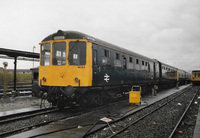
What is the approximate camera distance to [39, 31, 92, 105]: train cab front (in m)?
7.98

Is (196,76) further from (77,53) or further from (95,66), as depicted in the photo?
(77,53)

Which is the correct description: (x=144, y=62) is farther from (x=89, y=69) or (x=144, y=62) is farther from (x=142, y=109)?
(x=89, y=69)

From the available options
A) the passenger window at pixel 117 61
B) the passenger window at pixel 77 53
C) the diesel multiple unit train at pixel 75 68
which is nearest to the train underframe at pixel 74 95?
the diesel multiple unit train at pixel 75 68

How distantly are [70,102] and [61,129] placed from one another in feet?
8.95

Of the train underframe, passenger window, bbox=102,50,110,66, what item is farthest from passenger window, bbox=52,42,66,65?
passenger window, bbox=102,50,110,66

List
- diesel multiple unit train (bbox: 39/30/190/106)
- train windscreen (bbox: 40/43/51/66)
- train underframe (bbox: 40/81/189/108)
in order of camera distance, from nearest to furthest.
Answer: train underframe (bbox: 40/81/189/108) < diesel multiple unit train (bbox: 39/30/190/106) < train windscreen (bbox: 40/43/51/66)

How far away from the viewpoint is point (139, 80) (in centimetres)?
1449

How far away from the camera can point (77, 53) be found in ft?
27.0

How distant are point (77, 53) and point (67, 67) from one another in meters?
0.78

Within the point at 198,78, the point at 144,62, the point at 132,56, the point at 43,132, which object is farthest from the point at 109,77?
the point at 198,78

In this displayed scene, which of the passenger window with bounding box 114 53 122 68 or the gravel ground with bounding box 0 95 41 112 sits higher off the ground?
the passenger window with bounding box 114 53 122 68

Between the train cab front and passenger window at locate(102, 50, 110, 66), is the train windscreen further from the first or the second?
passenger window at locate(102, 50, 110, 66)

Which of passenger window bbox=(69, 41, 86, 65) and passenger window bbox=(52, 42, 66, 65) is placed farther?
passenger window bbox=(52, 42, 66, 65)

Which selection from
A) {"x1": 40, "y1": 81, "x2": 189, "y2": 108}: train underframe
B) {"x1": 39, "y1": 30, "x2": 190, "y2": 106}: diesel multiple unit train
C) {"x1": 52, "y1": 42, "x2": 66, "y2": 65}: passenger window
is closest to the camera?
{"x1": 40, "y1": 81, "x2": 189, "y2": 108}: train underframe
